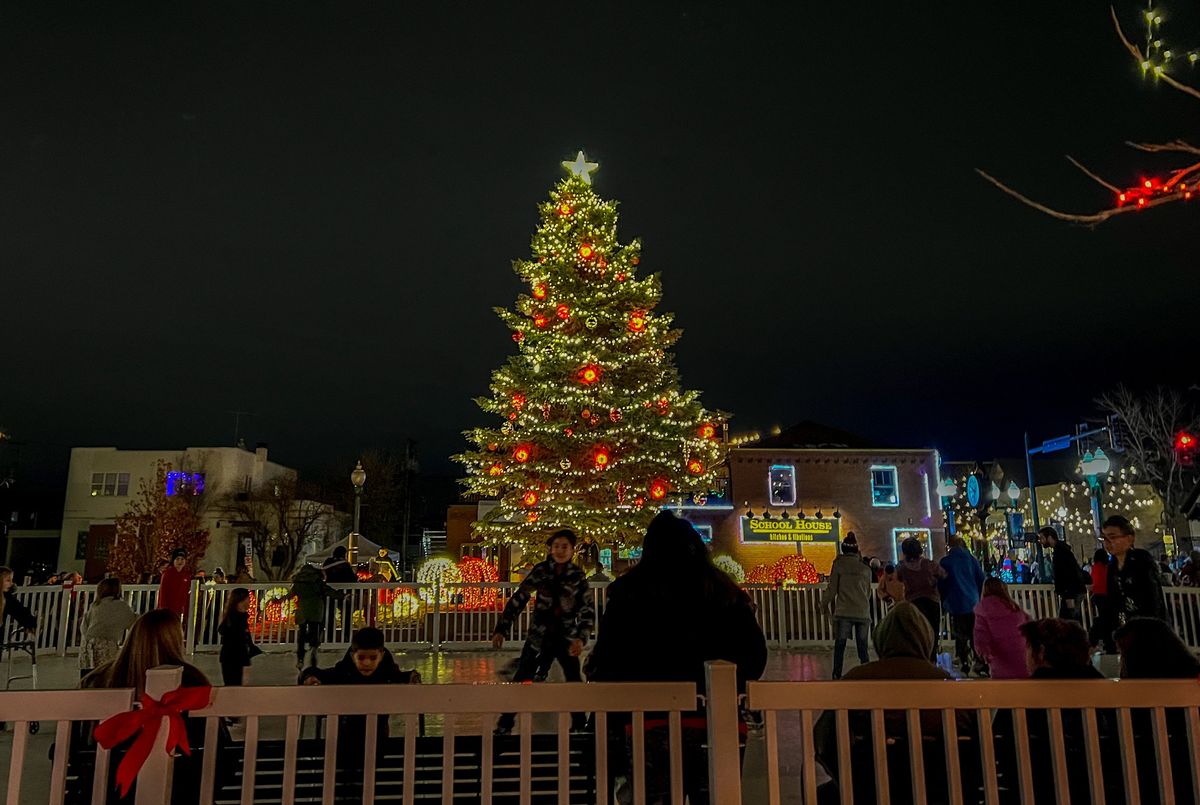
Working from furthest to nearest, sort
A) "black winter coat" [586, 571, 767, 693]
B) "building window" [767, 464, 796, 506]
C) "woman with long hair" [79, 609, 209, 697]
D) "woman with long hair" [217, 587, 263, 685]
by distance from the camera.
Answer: "building window" [767, 464, 796, 506] < "woman with long hair" [217, 587, 263, 685] < "woman with long hair" [79, 609, 209, 697] < "black winter coat" [586, 571, 767, 693]

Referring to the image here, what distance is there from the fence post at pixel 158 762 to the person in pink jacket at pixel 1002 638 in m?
5.86

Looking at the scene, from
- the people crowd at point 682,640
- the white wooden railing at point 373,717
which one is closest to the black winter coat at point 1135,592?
the people crowd at point 682,640

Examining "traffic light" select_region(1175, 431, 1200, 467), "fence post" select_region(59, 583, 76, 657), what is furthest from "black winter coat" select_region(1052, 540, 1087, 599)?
"fence post" select_region(59, 583, 76, 657)

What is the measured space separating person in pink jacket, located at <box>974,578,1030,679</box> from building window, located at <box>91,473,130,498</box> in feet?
Result: 172

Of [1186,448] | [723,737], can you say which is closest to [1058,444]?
[1186,448]

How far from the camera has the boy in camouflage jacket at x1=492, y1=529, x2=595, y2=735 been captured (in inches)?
248

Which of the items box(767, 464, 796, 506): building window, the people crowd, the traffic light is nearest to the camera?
the people crowd

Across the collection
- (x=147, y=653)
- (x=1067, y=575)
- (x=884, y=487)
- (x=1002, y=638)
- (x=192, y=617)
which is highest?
(x=884, y=487)

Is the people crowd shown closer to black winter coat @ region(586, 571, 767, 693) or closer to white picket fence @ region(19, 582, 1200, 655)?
black winter coat @ region(586, 571, 767, 693)

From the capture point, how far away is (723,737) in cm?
280

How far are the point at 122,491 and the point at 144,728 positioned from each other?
53.1 meters

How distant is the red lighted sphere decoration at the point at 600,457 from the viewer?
18.3 metres

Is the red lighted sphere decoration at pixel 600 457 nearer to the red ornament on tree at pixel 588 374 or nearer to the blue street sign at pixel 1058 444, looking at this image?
the red ornament on tree at pixel 588 374

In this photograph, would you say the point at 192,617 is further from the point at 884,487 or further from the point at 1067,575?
the point at 884,487
